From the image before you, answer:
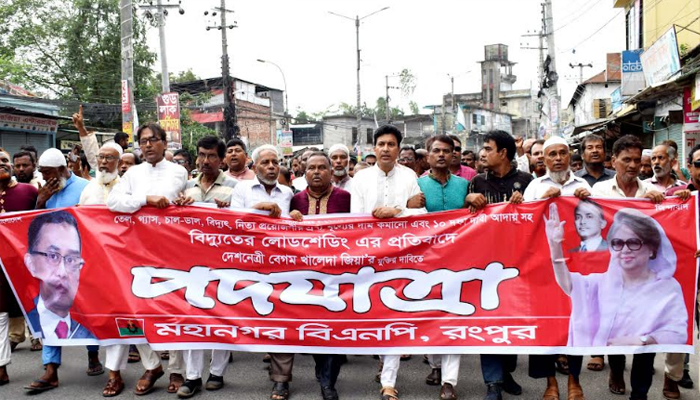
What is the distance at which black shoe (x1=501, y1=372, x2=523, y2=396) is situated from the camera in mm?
4688

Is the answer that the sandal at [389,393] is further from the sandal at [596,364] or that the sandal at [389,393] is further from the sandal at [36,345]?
the sandal at [36,345]

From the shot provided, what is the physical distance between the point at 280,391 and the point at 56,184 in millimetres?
2641

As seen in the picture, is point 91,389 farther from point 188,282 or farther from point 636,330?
point 636,330

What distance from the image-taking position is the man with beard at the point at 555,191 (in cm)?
Result: 440

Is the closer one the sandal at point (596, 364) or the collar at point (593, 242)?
the collar at point (593, 242)

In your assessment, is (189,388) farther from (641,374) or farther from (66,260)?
(641,374)

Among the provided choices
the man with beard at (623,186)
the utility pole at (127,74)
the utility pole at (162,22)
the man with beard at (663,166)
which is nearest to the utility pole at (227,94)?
the utility pole at (162,22)

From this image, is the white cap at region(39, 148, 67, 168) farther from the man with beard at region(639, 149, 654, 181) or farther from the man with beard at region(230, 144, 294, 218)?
the man with beard at region(639, 149, 654, 181)

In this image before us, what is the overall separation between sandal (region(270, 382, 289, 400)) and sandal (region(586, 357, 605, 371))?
2.56m

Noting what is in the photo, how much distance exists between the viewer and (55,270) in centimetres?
507

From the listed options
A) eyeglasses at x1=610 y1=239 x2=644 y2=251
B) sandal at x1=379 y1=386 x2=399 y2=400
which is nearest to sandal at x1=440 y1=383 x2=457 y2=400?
sandal at x1=379 y1=386 x2=399 y2=400

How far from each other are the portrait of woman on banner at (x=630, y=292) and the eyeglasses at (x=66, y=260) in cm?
366

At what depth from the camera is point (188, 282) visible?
16.0 feet

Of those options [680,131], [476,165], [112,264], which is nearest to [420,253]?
[112,264]
